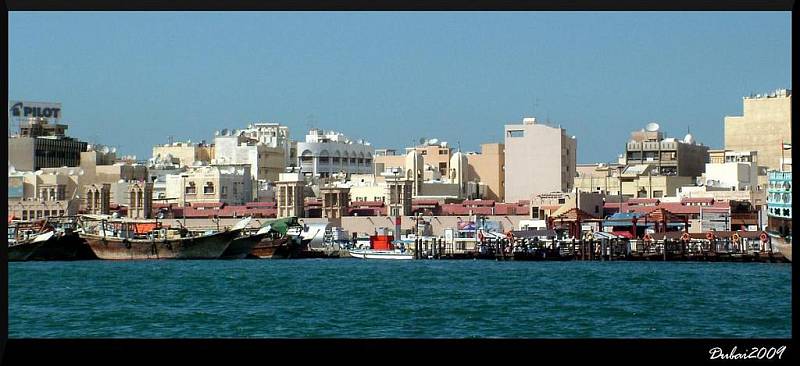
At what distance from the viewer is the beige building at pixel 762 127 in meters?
93.6

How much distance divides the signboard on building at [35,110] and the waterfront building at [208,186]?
32.6 ft

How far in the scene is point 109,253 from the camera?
70.4m

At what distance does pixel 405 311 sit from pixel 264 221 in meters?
52.5

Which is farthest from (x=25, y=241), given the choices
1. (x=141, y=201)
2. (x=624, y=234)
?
(x=624, y=234)

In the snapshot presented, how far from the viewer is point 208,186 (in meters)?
89.6

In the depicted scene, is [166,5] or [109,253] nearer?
[166,5]

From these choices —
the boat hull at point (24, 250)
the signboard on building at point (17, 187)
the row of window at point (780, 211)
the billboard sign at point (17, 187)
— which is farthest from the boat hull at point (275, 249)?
the billboard sign at point (17, 187)

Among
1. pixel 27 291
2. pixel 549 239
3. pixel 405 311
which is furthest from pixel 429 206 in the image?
pixel 405 311

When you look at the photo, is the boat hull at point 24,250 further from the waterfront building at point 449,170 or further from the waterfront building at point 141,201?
the waterfront building at point 449,170

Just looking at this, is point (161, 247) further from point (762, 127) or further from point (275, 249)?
point (762, 127)

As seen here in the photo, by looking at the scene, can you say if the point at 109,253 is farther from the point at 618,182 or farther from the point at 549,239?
the point at 618,182

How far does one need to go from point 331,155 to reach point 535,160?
63.2 ft

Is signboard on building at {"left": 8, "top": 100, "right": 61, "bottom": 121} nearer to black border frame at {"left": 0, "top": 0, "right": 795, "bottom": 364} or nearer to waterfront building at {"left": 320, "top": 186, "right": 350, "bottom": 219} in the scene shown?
waterfront building at {"left": 320, "top": 186, "right": 350, "bottom": 219}

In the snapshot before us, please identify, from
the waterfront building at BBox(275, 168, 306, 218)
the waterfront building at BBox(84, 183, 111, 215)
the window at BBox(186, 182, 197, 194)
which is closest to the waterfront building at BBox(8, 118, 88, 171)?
the waterfront building at BBox(84, 183, 111, 215)
